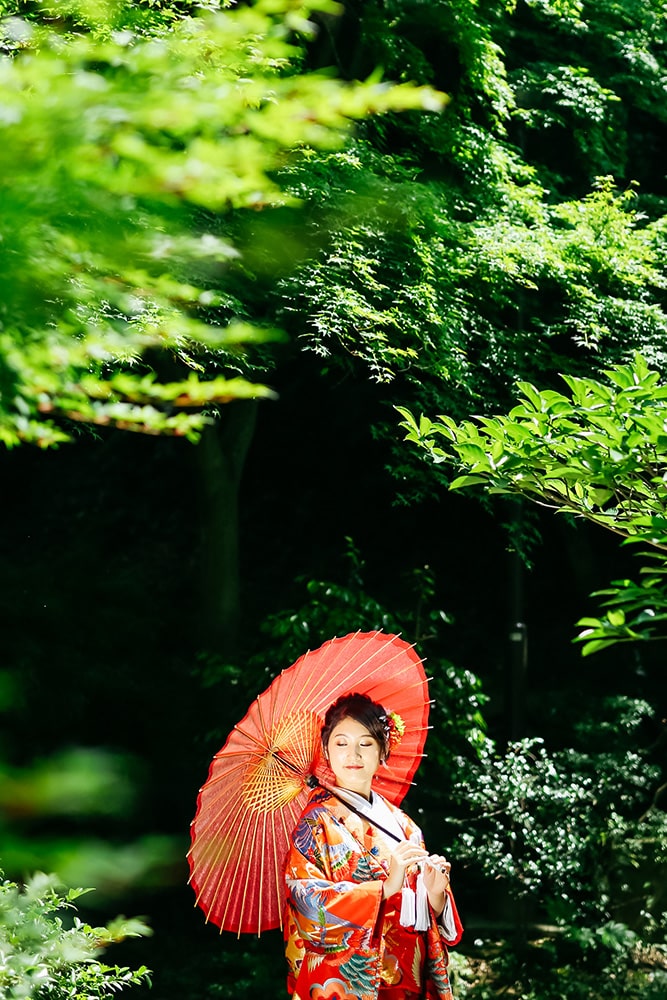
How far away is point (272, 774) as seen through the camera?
354cm

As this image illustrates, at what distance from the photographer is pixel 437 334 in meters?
5.92

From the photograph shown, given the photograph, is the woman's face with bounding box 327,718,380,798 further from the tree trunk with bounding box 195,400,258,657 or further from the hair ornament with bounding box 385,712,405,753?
the tree trunk with bounding box 195,400,258,657

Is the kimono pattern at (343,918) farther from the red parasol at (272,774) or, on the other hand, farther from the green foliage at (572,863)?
the green foliage at (572,863)

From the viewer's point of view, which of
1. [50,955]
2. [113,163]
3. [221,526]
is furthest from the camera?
[221,526]

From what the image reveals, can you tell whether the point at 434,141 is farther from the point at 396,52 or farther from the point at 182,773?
the point at 182,773

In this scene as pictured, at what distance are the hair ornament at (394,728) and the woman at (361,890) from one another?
3 centimetres

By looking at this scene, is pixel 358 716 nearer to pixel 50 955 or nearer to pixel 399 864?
pixel 399 864

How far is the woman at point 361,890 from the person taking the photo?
3170mm

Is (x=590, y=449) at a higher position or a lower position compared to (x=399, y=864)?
higher

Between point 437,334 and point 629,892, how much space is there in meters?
3.65

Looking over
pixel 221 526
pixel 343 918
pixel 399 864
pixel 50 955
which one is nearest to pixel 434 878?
pixel 399 864

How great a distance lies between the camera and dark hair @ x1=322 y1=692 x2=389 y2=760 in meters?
3.40

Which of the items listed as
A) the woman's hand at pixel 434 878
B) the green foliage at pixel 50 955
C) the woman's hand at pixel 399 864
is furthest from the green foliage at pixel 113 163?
the woman's hand at pixel 434 878

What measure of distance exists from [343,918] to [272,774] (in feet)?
1.78
